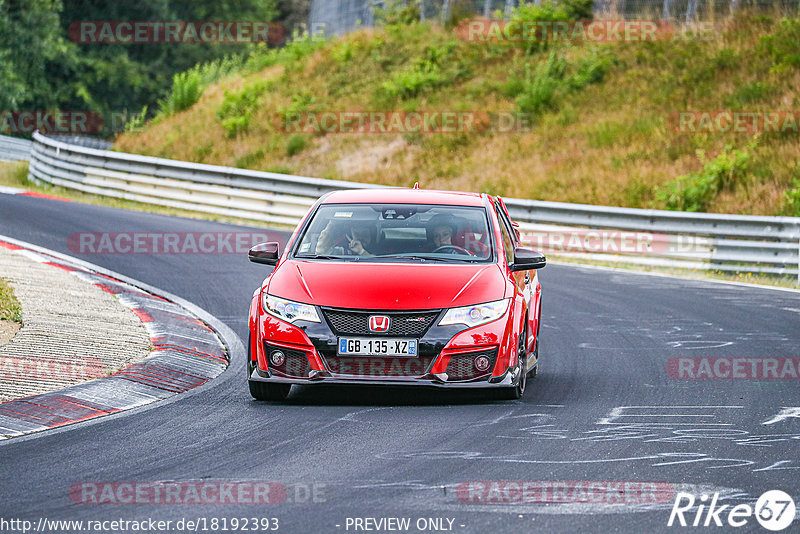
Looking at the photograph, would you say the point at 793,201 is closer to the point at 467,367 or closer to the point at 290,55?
the point at 467,367

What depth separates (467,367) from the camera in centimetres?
869

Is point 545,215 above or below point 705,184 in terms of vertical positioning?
below

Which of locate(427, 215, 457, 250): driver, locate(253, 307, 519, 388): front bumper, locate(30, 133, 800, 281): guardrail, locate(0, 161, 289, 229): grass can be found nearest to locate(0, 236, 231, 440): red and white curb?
locate(253, 307, 519, 388): front bumper

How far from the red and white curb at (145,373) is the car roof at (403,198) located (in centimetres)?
182

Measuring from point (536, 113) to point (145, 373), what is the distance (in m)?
23.0

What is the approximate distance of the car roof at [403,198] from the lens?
1020 centimetres

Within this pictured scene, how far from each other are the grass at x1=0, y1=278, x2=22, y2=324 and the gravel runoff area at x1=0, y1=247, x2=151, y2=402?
3.5 inches

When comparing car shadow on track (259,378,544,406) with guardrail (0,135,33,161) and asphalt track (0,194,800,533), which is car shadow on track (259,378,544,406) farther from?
guardrail (0,135,33,161)

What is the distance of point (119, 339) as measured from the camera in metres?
11.0

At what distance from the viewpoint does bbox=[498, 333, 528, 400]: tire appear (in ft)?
29.9

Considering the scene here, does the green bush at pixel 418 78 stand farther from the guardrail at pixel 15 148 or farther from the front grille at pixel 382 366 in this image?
the front grille at pixel 382 366

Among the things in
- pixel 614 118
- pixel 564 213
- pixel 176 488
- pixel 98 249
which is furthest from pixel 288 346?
pixel 614 118

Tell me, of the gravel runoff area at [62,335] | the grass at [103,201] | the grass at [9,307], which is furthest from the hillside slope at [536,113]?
the grass at [9,307]

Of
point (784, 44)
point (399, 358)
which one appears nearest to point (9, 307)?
point (399, 358)
